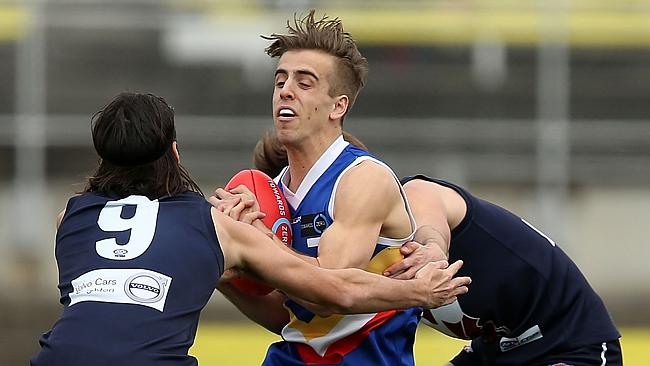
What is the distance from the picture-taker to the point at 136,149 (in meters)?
3.87

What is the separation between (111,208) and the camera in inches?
154

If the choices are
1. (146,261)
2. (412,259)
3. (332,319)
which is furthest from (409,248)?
(146,261)

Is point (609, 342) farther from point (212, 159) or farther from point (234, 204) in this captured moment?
point (212, 159)

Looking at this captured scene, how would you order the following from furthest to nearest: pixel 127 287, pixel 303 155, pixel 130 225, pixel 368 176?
pixel 303 155
pixel 368 176
pixel 130 225
pixel 127 287

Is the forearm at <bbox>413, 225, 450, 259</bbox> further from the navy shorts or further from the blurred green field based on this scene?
the blurred green field

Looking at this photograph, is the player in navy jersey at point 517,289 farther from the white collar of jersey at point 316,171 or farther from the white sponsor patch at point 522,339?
the white collar of jersey at point 316,171

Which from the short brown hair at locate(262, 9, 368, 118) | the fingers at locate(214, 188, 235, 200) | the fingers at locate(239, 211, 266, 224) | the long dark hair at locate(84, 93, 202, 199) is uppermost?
the short brown hair at locate(262, 9, 368, 118)

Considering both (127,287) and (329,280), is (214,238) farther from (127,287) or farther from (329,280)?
(329,280)

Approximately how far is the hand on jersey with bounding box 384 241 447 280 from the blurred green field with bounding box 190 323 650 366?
506 cm

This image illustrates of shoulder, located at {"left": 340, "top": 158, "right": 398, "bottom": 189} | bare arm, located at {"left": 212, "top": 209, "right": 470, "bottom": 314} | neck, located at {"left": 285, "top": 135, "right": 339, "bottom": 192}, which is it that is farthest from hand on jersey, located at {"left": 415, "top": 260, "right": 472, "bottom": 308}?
neck, located at {"left": 285, "top": 135, "right": 339, "bottom": 192}

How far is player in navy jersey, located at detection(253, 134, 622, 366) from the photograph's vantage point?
5.06m

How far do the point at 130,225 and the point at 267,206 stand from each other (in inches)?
37.0

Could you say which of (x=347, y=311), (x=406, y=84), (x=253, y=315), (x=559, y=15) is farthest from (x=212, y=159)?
(x=347, y=311)

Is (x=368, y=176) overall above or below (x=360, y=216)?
above
